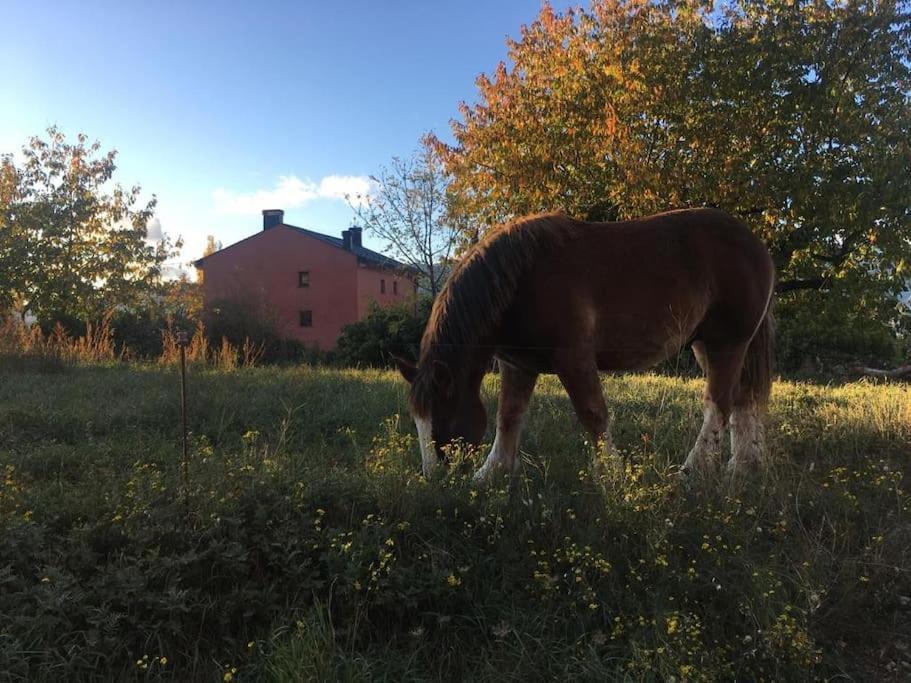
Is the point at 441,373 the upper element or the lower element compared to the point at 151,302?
lower

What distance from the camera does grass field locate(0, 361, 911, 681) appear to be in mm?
2156

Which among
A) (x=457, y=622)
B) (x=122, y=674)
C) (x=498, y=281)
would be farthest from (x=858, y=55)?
(x=122, y=674)

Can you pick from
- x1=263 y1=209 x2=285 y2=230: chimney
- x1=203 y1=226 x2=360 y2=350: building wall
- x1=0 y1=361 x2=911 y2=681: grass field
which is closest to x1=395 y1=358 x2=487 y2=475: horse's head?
x1=0 y1=361 x2=911 y2=681: grass field

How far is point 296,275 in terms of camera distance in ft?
144

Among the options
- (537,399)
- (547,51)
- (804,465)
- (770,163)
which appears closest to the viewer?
(804,465)

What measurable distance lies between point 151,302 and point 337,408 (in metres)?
24.5

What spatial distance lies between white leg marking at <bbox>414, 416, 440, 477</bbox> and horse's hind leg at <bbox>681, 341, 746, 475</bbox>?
6.18ft

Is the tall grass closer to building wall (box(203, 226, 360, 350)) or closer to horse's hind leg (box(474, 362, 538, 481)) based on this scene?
horse's hind leg (box(474, 362, 538, 481))

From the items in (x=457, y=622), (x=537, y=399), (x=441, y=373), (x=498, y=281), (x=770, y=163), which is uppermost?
(x=770, y=163)

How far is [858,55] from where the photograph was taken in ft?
23.8

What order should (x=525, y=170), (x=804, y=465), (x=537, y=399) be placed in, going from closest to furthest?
(x=804, y=465), (x=537, y=399), (x=525, y=170)

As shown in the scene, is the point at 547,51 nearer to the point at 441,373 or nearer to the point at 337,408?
the point at 337,408

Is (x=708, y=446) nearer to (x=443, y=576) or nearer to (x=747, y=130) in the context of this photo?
(x=443, y=576)

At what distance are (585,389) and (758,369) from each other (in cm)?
199
